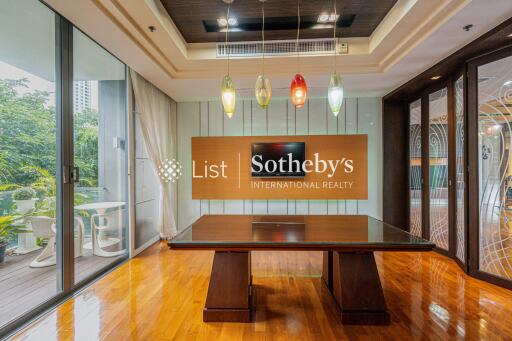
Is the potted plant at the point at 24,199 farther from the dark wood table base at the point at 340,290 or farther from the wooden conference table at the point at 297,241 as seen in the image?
the dark wood table base at the point at 340,290

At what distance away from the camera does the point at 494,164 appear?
2.88 m

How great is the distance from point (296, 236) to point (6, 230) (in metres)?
2.24

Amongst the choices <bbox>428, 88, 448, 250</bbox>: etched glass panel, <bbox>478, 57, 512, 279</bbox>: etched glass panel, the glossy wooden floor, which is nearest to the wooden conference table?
the glossy wooden floor

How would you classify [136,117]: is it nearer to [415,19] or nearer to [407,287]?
[415,19]

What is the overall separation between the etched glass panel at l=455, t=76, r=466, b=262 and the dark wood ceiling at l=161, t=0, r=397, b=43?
1.46 metres

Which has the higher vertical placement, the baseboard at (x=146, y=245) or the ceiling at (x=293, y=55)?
the ceiling at (x=293, y=55)

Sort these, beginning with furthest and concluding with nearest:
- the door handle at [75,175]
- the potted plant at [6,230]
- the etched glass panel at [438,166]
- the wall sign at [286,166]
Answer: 1. the wall sign at [286,166]
2. the etched glass panel at [438,166]
3. the door handle at [75,175]
4. the potted plant at [6,230]

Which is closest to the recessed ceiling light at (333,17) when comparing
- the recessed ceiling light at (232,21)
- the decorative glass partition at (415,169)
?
the recessed ceiling light at (232,21)

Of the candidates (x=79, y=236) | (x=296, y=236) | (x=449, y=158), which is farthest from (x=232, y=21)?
(x=449, y=158)

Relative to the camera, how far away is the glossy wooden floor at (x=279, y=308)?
2.01 metres

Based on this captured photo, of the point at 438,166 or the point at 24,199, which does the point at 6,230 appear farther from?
the point at 438,166

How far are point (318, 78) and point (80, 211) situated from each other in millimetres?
3517

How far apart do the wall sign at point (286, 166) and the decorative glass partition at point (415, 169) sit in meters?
0.74

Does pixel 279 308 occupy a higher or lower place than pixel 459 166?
lower
